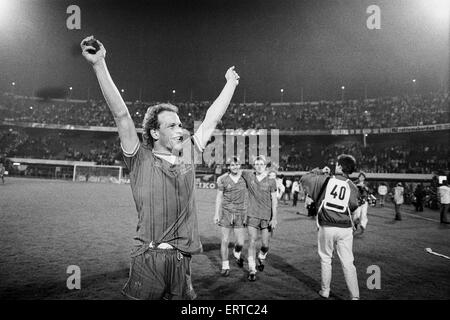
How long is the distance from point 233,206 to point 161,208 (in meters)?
4.16

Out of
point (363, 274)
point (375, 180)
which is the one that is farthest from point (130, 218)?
point (375, 180)

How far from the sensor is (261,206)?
6.06m

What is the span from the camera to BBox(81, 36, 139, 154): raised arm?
175 cm

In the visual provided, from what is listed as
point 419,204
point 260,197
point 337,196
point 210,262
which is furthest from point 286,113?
point 337,196

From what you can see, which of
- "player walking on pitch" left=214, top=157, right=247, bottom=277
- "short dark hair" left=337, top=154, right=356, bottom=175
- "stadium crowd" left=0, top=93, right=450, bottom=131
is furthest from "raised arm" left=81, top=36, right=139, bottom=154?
"stadium crowd" left=0, top=93, right=450, bottom=131

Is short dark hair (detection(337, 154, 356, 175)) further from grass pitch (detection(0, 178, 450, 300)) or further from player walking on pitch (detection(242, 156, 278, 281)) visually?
grass pitch (detection(0, 178, 450, 300))

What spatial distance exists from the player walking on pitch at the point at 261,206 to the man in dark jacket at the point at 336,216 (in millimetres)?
1389

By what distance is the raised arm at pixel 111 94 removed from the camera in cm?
175

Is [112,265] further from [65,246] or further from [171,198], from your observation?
[171,198]

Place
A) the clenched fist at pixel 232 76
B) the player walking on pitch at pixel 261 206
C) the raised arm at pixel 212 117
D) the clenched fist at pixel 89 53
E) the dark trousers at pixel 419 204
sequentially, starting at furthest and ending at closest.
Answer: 1. the dark trousers at pixel 419 204
2. the player walking on pitch at pixel 261 206
3. the clenched fist at pixel 232 76
4. the raised arm at pixel 212 117
5. the clenched fist at pixel 89 53

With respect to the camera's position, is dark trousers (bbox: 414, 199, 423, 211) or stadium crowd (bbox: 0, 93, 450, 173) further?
stadium crowd (bbox: 0, 93, 450, 173)

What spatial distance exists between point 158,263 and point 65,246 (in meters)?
6.47

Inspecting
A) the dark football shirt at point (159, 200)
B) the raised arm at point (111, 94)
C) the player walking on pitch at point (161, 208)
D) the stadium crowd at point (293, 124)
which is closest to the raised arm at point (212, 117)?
the player walking on pitch at point (161, 208)

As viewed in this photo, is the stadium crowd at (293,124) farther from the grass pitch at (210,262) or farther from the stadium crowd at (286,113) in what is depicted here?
the grass pitch at (210,262)
